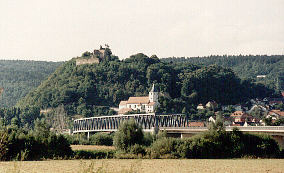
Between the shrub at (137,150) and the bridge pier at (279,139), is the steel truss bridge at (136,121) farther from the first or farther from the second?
the shrub at (137,150)

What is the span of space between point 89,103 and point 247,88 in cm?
5956

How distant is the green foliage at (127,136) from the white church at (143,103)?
80828mm

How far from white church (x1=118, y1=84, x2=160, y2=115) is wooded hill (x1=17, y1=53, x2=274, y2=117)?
8.37 ft

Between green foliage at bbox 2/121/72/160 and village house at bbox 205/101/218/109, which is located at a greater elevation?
village house at bbox 205/101/218/109

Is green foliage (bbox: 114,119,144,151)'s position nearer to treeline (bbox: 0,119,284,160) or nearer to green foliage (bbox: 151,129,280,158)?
treeline (bbox: 0,119,284,160)

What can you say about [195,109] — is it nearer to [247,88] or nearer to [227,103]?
[227,103]

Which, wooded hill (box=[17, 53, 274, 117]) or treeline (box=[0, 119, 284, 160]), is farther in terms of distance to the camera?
wooded hill (box=[17, 53, 274, 117])

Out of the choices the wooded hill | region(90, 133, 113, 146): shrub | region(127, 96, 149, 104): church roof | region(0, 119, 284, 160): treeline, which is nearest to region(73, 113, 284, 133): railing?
region(90, 133, 113, 146): shrub

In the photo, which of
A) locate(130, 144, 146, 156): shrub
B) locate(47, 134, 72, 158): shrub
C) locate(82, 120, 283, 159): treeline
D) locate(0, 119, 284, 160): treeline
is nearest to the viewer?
locate(0, 119, 284, 160): treeline

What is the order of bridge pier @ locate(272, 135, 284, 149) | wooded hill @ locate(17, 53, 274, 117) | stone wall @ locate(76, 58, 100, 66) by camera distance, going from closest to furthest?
bridge pier @ locate(272, 135, 284, 149), wooded hill @ locate(17, 53, 274, 117), stone wall @ locate(76, 58, 100, 66)

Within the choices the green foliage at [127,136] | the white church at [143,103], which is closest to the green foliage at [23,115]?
the white church at [143,103]

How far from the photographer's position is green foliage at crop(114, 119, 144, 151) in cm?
5712

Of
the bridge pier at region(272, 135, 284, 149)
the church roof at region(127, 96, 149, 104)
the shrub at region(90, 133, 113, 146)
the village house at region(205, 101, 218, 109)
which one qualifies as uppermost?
the church roof at region(127, 96, 149, 104)

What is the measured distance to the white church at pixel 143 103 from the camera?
5634 inches
